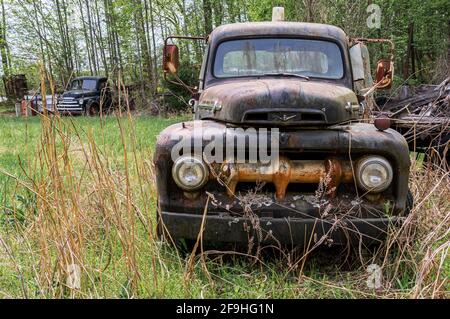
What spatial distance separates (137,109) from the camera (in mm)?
19391

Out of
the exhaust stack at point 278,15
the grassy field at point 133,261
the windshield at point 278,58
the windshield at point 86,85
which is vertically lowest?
the grassy field at point 133,261

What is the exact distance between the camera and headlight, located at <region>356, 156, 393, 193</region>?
9.39 feet

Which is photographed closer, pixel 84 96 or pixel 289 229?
pixel 289 229

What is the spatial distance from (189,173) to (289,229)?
71cm

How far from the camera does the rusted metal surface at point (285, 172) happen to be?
114 inches

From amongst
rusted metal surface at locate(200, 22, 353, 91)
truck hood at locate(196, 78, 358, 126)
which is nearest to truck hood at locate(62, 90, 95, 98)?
rusted metal surface at locate(200, 22, 353, 91)

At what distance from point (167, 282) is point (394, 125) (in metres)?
3.72

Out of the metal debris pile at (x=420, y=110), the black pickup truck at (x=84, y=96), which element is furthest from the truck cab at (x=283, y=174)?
the black pickup truck at (x=84, y=96)

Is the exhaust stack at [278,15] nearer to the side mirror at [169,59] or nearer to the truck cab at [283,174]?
the side mirror at [169,59]

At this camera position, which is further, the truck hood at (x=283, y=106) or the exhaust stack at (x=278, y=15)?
the exhaust stack at (x=278, y=15)

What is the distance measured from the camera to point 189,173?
2916mm

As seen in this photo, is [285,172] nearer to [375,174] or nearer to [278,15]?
[375,174]

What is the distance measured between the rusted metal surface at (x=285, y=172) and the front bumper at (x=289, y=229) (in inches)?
8.0

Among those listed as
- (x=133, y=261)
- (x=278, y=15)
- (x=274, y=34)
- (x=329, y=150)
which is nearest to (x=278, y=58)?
(x=274, y=34)
